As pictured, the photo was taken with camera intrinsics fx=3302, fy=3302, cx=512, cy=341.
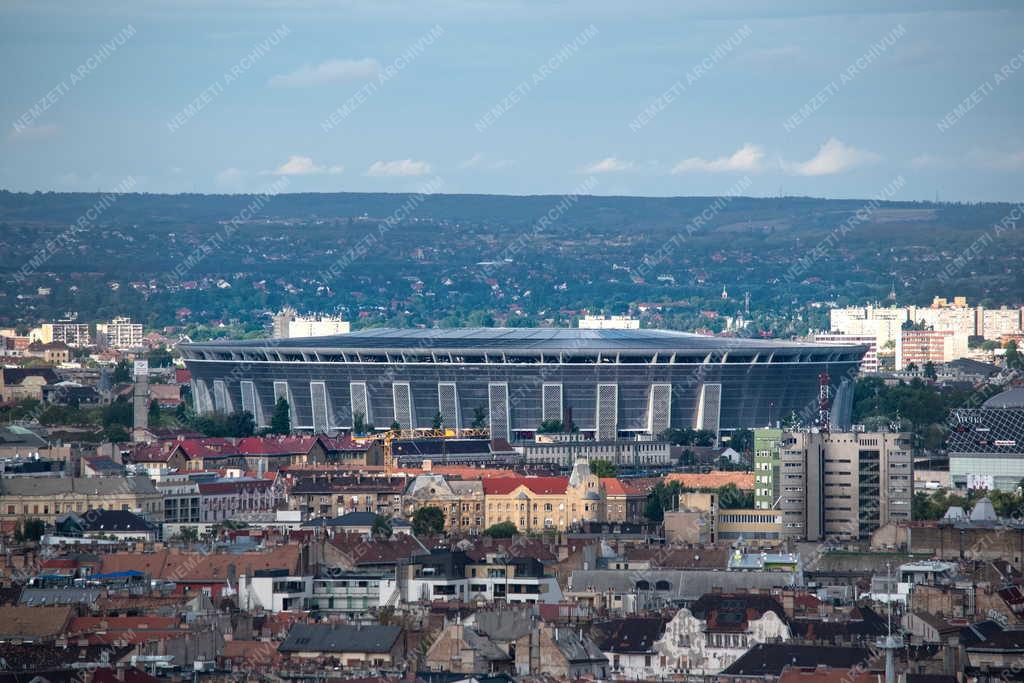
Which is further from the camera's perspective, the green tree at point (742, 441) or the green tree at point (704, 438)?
the green tree at point (704, 438)

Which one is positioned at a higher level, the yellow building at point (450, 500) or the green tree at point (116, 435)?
the green tree at point (116, 435)

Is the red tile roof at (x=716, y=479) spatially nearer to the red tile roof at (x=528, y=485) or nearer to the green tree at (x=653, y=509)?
the green tree at (x=653, y=509)

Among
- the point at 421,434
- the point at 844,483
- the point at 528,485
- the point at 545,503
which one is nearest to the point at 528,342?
the point at 421,434

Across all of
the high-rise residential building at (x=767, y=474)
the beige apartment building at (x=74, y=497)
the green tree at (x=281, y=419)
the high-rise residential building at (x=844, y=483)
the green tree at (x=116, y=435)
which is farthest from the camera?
the green tree at (x=281, y=419)

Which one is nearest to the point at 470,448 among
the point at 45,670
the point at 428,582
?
the point at 428,582

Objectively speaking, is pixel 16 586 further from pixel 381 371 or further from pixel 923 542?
pixel 381 371

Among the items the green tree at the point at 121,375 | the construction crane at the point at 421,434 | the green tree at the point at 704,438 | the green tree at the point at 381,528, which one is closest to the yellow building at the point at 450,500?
the green tree at the point at 381,528

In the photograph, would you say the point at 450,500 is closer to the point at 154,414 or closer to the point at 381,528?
the point at 381,528
